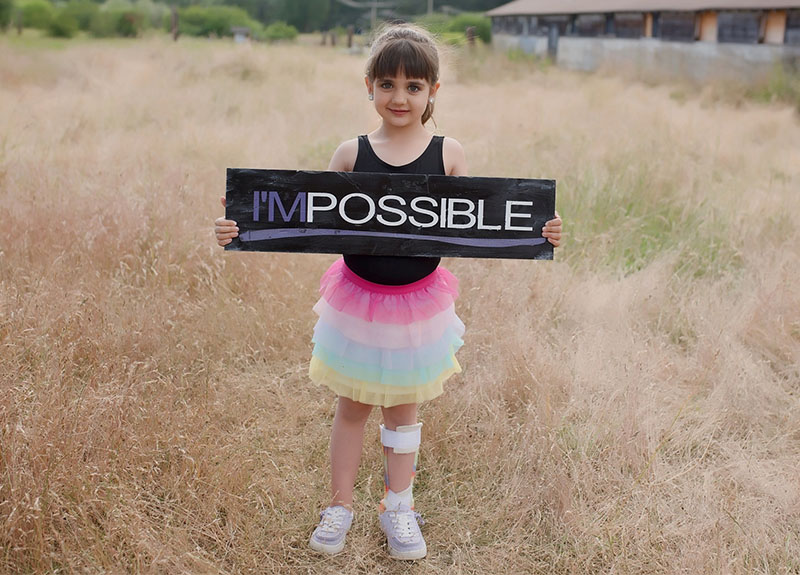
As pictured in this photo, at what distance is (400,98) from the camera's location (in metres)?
2.16

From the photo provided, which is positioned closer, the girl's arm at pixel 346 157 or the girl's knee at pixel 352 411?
the girl's arm at pixel 346 157

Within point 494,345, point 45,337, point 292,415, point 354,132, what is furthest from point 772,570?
point 354,132

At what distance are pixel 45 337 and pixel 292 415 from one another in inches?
39.5

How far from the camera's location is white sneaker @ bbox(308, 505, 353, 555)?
93.4 inches

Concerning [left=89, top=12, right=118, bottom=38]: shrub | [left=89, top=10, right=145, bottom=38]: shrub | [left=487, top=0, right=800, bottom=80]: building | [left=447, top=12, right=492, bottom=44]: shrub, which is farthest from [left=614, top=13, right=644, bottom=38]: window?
[left=89, top=12, right=118, bottom=38]: shrub

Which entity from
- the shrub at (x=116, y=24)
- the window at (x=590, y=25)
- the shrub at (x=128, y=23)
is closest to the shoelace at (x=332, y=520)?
the window at (x=590, y=25)

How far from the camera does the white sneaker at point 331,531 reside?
2.37 meters

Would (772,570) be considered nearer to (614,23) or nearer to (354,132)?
(354,132)

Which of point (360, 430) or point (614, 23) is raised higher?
point (614, 23)

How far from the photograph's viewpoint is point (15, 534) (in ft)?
6.85

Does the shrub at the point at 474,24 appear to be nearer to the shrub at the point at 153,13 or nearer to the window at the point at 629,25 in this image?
the window at the point at 629,25

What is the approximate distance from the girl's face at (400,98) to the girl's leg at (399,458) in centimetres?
88

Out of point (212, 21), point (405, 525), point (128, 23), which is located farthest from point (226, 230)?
point (212, 21)

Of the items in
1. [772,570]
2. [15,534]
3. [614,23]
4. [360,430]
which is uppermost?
[614,23]
